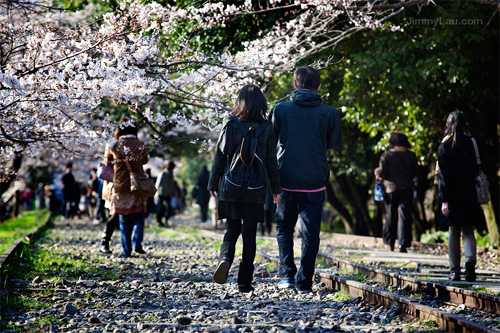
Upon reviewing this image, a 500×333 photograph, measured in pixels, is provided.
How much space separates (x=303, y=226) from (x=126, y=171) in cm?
421

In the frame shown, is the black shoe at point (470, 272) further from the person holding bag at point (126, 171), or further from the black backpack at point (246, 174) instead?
the person holding bag at point (126, 171)

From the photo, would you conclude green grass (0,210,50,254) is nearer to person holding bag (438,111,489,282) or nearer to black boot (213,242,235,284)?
black boot (213,242,235,284)

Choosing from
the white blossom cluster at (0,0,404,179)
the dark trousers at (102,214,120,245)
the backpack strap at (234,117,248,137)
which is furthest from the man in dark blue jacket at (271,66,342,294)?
the dark trousers at (102,214,120,245)

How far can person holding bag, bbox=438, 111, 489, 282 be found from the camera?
7625mm

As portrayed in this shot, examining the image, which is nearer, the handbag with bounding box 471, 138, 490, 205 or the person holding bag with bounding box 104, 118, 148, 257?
the handbag with bounding box 471, 138, 490, 205

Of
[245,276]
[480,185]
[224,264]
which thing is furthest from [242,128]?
[480,185]

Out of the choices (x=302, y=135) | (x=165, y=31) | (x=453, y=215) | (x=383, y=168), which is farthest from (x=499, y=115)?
(x=302, y=135)

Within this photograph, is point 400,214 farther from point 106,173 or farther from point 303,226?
point 303,226

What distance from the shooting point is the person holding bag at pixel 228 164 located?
611 centimetres

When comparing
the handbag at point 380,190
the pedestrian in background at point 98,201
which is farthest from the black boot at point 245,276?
the pedestrian in background at point 98,201

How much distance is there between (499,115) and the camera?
49.1 feet

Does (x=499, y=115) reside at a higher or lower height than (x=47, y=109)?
higher

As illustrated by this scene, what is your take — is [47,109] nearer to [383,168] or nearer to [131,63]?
[131,63]

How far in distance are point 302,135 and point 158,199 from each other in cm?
1656
